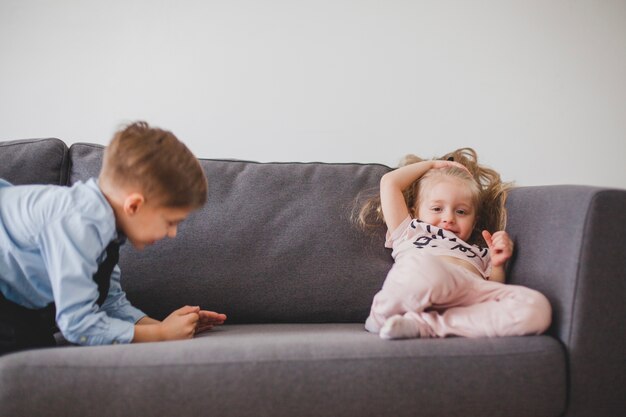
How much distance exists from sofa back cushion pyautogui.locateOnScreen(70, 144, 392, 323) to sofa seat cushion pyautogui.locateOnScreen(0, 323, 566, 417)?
44cm

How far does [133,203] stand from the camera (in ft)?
4.06

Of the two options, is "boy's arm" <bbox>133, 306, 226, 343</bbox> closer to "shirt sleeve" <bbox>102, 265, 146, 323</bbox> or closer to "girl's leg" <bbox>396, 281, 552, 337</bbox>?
"shirt sleeve" <bbox>102, 265, 146, 323</bbox>

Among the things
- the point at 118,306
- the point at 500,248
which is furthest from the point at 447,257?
the point at 118,306

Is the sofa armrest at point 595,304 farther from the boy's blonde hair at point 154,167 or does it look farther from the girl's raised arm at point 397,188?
the boy's blonde hair at point 154,167

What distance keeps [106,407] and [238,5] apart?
5.09ft

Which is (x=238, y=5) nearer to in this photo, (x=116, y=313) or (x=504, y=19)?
(x=504, y=19)

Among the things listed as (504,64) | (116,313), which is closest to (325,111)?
(504,64)

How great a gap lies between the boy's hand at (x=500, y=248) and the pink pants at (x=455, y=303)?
159 mm

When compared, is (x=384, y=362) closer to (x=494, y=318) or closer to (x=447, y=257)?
(x=494, y=318)

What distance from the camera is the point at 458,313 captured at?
4.31 ft

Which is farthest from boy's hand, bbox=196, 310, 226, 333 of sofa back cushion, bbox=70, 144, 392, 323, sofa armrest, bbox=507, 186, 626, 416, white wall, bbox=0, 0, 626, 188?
sofa armrest, bbox=507, 186, 626, 416

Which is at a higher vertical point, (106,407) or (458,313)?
(458,313)

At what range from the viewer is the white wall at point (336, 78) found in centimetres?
204

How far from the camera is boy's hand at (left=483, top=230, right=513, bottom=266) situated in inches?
60.3
